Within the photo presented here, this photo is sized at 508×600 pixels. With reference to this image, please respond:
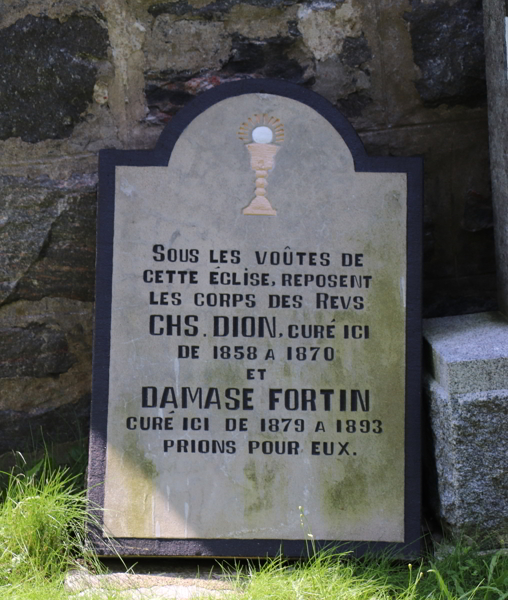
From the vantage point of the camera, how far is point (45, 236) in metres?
2.21

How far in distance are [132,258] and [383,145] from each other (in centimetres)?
95

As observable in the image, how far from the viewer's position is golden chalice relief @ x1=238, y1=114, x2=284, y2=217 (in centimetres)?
196

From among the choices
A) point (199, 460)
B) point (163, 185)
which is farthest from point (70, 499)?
point (163, 185)

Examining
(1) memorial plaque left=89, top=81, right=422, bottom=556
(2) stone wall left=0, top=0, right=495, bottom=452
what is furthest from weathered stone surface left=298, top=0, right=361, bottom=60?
(1) memorial plaque left=89, top=81, right=422, bottom=556

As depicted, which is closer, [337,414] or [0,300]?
[337,414]

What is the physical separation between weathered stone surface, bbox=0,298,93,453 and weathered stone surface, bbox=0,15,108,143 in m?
0.59

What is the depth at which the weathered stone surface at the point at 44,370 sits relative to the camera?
2.23 meters

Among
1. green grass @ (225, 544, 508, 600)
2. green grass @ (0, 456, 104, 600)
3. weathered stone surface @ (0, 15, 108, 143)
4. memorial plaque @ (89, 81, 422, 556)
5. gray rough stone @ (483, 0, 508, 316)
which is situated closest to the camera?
green grass @ (225, 544, 508, 600)

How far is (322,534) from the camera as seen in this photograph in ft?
6.18

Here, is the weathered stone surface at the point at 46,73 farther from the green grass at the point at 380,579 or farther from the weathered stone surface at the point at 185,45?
the green grass at the point at 380,579

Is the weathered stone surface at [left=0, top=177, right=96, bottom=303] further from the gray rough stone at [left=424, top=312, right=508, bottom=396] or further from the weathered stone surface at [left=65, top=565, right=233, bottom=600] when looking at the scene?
the gray rough stone at [left=424, top=312, right=508, bottom=396]

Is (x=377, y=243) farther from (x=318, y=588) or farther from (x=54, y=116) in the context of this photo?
(x=54, y=116)

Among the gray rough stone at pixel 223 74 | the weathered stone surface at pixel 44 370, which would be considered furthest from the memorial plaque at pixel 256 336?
the weathered stone surface at pixel 44 370

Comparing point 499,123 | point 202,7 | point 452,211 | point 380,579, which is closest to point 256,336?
point 380,579
